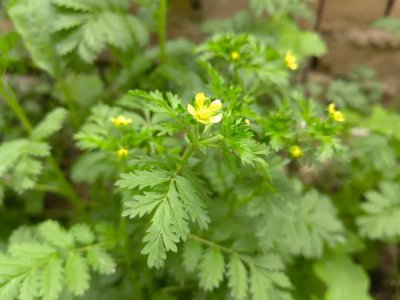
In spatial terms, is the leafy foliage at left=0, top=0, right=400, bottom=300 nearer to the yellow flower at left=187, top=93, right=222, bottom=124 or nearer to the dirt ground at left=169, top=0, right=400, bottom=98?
the yellow flower at left=187, top=93, right=222, bottom=124

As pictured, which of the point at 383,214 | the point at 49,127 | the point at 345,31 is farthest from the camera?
the point at 345,31

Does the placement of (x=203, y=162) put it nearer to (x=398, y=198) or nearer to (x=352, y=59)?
(x=398, y=198)

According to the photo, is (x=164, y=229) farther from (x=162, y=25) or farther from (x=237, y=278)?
(x=162, y=25)

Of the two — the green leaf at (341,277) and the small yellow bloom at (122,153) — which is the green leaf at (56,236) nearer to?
the small yellow bloom at (122,153)

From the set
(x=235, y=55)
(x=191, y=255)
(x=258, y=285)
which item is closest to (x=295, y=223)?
(x=258, y=285)

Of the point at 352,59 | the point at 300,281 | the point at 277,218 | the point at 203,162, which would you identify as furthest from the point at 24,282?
the point at 352,59

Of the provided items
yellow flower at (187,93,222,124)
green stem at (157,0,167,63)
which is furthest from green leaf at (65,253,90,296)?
green stem at (157,0,167,63)
